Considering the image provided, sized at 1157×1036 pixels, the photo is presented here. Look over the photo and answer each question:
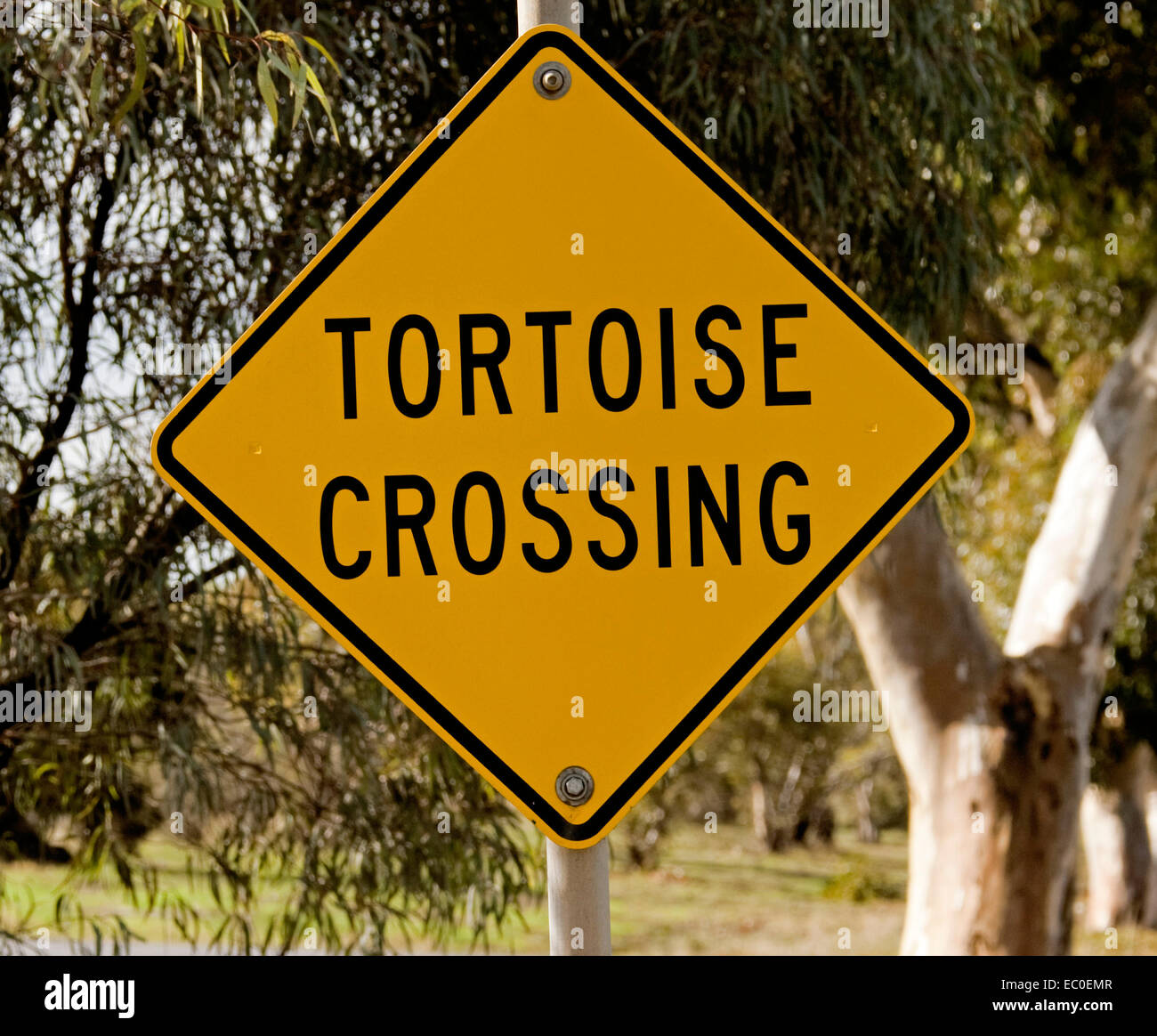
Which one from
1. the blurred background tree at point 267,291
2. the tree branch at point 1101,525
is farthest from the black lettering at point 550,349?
the tree branch at point 1101,525

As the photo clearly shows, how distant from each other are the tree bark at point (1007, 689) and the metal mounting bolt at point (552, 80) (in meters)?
4.60

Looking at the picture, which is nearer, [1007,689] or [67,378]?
[67,378]

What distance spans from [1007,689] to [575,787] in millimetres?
5249

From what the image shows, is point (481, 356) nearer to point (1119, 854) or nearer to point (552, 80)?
point (552, 80)

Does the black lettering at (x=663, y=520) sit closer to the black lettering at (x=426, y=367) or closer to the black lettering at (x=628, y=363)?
the black lettering at (x=628, y=363)

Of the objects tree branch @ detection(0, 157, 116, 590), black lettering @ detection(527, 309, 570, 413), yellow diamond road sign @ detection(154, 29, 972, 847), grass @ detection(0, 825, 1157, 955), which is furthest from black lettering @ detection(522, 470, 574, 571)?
grass @ detection(0, 825, 1157, 955)

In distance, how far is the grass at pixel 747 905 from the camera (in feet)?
38.8

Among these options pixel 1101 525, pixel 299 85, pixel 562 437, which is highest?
pixel 299 85

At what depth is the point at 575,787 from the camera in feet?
5.52

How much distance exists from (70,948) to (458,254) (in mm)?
3428

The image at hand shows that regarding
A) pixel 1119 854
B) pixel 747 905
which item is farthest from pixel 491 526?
pixel 747 905

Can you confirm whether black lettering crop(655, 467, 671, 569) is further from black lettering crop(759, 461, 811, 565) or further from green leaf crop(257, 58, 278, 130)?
green leaf crop(257, 58, 278, 130)

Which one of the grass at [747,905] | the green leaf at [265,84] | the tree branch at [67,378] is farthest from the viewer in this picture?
the grass at [747,905]

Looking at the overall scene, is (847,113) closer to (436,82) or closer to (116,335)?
(436,82)
